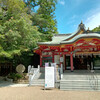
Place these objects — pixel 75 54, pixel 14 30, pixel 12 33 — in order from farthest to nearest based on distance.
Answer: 1. pixel 75 54
2. pixel 14 30
3. pixel 12 33

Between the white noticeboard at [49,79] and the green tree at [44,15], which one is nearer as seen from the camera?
the white noticeboard at [49,79]

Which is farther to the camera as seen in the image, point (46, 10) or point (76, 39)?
point (46, 10)

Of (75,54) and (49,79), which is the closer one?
(49,79)

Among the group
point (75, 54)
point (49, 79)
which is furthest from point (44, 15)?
point (49, 79)

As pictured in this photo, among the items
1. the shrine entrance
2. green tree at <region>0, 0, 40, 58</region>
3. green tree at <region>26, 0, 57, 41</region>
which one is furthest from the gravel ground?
green tree at <region>26, 0, 57, 41</region>

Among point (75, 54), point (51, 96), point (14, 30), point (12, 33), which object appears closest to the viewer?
point (51, 96)

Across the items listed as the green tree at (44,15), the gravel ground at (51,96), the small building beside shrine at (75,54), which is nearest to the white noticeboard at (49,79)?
the gravel ground at (51,96)

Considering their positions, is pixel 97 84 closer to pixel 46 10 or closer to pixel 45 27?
pixel 45 27

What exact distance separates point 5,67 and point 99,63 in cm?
1500

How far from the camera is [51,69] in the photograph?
27.6 ft

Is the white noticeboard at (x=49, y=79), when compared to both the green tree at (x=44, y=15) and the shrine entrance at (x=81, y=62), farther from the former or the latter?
the green tree at (x=44, y=15)

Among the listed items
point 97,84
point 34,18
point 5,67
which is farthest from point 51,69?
point 34,18

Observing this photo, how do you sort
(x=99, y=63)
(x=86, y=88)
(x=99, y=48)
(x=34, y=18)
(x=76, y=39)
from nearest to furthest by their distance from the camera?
(x=86, y=88) → (x=76, y=39) → (x=99, y=48) → (x=99, y=63) → (x=34, y=18)

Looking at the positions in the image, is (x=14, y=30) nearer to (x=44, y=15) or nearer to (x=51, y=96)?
(x=51, y=96)
